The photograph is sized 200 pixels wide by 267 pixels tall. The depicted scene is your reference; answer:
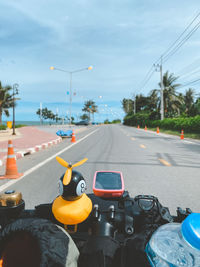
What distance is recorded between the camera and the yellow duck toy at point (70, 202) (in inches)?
60.4

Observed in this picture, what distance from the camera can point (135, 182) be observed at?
5445 millimetres

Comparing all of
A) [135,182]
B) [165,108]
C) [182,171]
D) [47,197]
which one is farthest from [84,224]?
[165,108]

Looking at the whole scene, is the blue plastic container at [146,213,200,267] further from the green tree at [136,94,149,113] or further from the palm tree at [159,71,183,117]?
the green tree at [136,94,149,113]

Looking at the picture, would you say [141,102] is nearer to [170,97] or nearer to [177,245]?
[170,97]

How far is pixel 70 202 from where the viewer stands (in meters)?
Answer: 1.59

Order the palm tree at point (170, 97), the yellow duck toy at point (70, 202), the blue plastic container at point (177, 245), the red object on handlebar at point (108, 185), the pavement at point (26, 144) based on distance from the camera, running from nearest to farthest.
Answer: the blue plastic container at point (177, 245)
the yellow duck toy at point (70, 202)
the red object on handlebar at point (108, 185)
the pavement at point (26, 144)
the palm tree at point (170, 97)

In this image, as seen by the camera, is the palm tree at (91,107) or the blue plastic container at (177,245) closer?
the blue plastic container at (177,245)

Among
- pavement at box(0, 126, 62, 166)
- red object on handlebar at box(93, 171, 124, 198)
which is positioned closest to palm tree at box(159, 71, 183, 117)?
pavement at box(0, 126, 62, 166)

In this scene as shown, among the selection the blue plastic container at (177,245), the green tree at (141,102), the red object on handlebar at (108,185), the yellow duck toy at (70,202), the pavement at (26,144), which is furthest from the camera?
the green tree at (141,102)

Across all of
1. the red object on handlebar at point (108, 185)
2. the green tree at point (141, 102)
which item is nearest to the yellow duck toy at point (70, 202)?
the red object on handlebar at point (108, 185)

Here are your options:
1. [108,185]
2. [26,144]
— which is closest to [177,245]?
[108,185]

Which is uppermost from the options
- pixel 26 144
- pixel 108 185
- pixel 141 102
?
pixel 141 102

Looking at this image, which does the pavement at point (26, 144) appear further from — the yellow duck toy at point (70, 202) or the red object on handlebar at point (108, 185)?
A: the yellow duck toy at point (70, 202)

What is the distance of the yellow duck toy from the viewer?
1.54 m
